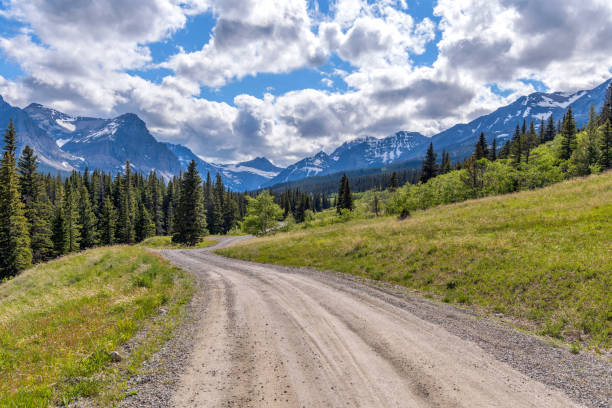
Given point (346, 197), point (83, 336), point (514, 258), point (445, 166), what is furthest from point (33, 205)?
point (445, 166)

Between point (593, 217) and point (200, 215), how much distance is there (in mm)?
55389

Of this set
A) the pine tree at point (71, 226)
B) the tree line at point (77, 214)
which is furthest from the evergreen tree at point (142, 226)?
the pine tree at point (71, 226)

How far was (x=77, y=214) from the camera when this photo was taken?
56969 millimetres

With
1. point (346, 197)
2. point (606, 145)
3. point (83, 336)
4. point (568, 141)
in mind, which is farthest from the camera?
point (346, 197)

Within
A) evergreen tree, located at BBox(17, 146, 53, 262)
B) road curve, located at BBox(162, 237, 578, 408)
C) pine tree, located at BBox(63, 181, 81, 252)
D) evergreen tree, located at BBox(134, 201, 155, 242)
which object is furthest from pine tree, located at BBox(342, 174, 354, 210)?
road curve, located at BBox(162, 237, 578, 408)

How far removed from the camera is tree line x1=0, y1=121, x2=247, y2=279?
35125 mm

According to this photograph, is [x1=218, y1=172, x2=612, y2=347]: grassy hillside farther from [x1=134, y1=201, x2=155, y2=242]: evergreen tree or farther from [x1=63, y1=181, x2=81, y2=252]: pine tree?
[x1=134, y1=201, x2=155, y2=242]: evergreen tree

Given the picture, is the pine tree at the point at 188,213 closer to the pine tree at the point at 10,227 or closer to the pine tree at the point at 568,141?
the pine tree at the point at 10,227

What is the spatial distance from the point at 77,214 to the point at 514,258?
69.7m

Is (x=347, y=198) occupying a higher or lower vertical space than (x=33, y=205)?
higher

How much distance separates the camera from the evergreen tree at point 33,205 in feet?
136

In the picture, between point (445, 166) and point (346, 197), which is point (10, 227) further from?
point (445, 166)

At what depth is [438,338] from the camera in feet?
27.3

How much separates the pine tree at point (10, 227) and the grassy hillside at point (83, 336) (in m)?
25.0
